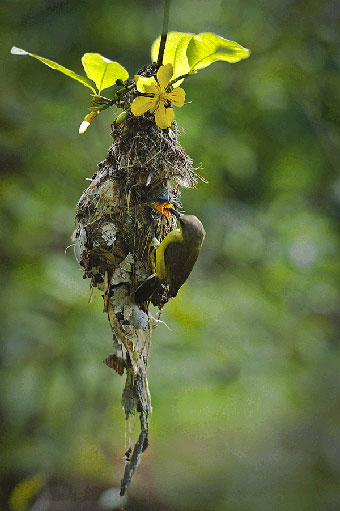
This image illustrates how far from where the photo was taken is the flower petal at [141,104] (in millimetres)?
783

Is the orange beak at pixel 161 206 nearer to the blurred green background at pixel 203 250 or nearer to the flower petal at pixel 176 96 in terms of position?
the flower petal at pixel 176 96

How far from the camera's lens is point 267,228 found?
235 cm

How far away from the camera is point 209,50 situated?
0.81 meters

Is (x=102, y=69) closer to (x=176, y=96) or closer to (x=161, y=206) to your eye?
(x=176, y=96)

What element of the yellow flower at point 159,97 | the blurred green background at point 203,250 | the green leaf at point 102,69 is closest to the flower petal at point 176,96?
the yellow flower at point 159,97

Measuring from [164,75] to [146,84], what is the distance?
0.04 m

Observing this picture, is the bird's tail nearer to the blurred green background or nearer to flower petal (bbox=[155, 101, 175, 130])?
flower petal (bbox=[155, 101, 175, 130])

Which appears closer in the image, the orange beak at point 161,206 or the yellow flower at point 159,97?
the yellow flower at point 159,97

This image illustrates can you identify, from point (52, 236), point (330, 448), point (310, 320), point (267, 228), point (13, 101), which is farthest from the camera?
point (330, 448)

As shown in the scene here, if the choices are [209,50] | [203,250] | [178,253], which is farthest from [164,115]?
[203,250]

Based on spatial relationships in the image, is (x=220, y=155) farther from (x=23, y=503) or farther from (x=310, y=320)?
(x=23, y=503)

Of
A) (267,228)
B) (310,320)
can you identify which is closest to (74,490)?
(310,320)

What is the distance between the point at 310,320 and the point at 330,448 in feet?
2.91

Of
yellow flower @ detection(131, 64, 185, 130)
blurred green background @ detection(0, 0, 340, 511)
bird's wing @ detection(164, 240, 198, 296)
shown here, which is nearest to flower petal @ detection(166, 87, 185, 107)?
yellow flower @ detection(131, 64, 185, 130)
